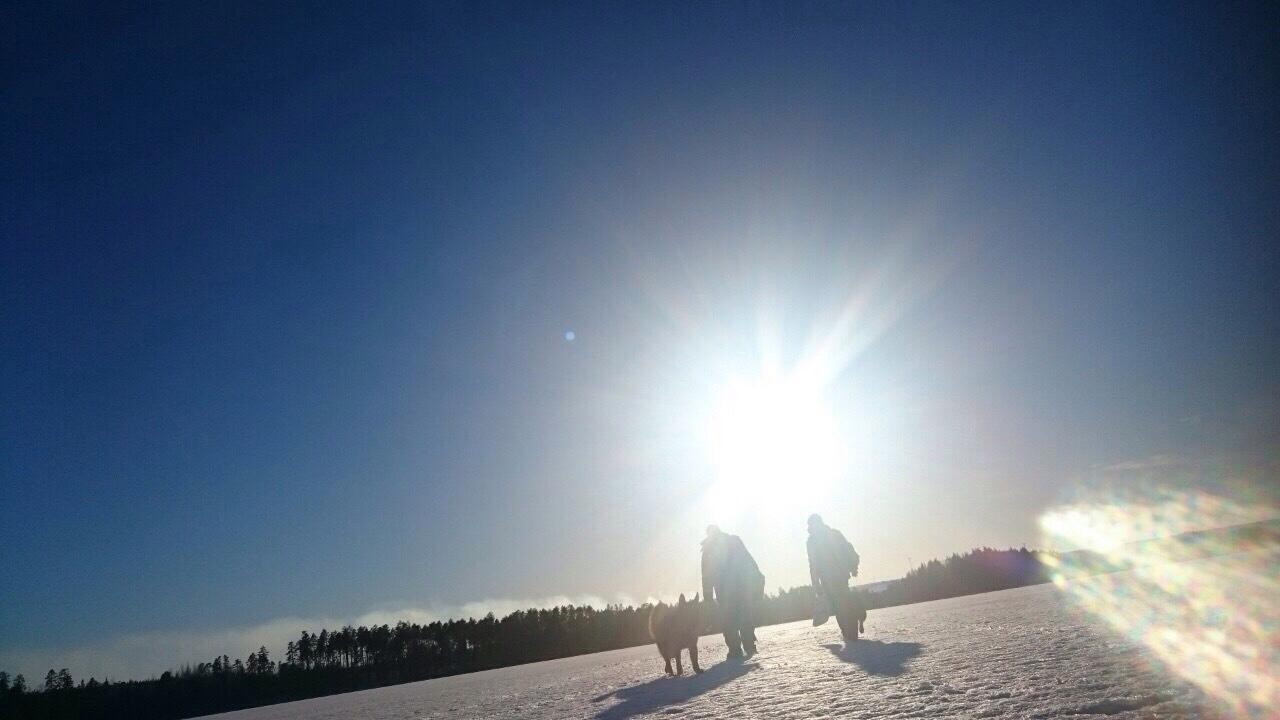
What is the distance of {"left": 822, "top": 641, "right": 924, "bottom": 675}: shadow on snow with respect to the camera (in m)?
8.72

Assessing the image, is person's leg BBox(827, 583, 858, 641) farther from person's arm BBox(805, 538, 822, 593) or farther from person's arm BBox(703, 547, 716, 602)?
person's arm BBox(703, 547, 716, 602)

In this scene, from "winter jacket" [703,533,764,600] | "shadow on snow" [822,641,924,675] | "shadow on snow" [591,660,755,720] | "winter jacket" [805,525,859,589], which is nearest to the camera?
"shadow on snow" [822,641,924,675]

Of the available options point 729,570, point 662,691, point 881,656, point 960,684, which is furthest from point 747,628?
point 960,684

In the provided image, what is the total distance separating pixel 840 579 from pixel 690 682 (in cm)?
642

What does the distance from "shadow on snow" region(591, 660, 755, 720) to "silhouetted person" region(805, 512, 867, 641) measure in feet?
12.9

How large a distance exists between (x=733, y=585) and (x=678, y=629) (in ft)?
12.2

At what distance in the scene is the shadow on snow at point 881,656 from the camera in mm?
8719

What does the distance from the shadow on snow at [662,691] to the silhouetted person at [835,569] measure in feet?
12.9

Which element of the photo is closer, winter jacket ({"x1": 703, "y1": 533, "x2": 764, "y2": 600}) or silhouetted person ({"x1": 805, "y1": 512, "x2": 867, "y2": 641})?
silhouetted person ({"x1": 805, "y1": 512, "x2": 867, "y2": 641})

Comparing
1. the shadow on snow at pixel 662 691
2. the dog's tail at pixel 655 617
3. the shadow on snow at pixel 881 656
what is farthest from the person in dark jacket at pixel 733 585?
the shadow on snow at pixel 881 656

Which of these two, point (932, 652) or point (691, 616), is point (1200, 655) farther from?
point (691, 616)

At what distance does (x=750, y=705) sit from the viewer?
7363 mm

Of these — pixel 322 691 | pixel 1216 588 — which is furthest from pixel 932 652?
pixel 322 691

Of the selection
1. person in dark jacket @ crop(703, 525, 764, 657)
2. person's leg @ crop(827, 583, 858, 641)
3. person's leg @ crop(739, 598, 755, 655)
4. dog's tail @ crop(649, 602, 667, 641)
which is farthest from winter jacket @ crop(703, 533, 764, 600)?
dog's tail @ crop(649, 602, 667, 641)
